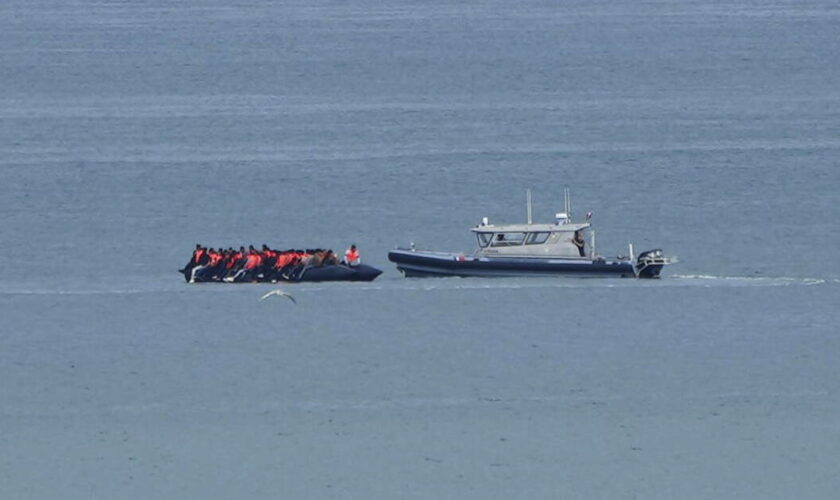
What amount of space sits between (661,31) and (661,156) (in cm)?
9222

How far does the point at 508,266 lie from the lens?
51469 mm

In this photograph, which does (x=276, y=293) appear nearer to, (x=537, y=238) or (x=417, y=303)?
(x=417, y=303)

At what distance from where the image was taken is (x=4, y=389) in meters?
40.8

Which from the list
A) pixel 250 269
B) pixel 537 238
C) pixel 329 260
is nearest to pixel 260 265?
pixel 250 269

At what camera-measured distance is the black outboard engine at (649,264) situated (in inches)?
2021

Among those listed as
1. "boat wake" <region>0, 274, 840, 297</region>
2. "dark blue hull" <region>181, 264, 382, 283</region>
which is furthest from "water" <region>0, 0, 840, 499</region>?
"dark blue hull" <region>181, 264, 382, 283</region>

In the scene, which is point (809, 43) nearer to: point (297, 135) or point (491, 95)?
point (491, 95)

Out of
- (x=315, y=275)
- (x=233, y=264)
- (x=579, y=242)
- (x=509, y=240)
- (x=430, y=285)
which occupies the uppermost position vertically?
(x=509, y=240)

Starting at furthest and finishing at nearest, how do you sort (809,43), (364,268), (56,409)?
(809,43)
(364,268)
(56,409)

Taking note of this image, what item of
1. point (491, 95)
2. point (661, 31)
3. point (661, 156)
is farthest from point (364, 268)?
point (661, 31)

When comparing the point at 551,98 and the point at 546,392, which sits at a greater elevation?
the point at 551,98

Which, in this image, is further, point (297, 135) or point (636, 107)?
point (636, 107)

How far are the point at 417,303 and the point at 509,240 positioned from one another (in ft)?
11.5

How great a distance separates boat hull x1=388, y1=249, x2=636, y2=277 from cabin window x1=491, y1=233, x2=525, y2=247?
0.43 m
